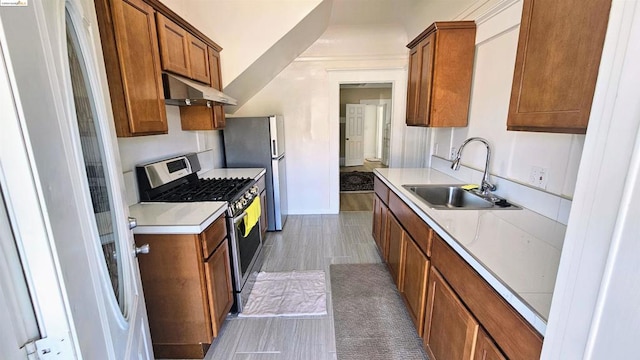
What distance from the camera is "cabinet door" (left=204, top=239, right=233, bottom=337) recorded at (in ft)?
5.51

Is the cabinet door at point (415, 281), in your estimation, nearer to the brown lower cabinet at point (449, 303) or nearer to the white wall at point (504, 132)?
the brown lower cabinet at point (449, 303)

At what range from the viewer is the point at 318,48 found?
3.87 m

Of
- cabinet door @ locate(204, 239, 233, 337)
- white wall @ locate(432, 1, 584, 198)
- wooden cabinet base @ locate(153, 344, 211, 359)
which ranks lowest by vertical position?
wooden cabinet base @ locate(153, 344, 211, 359)

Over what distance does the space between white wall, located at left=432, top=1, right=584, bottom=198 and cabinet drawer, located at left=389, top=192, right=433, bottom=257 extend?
0.71 meters

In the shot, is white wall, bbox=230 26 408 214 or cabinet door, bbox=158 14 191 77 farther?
white wall, bbox=230 26 408 214

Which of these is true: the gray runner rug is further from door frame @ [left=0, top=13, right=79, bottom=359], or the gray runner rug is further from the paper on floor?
door frame @ [left=0, top=13, right=79, bottom=359]

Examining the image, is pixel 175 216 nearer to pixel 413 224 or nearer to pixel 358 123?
pixel 413 224

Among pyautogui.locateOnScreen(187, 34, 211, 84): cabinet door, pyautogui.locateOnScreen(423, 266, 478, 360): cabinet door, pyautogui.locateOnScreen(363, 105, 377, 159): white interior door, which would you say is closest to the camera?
pyautogui.locateOnScreen(423, 266, 478, 360): cabinet door

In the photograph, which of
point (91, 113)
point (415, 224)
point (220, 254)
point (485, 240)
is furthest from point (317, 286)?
point (91, 113)

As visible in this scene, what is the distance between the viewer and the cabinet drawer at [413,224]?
158 cm

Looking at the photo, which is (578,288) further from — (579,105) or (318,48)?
(318,48)

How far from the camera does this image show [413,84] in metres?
2.77

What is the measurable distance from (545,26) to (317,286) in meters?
2.32

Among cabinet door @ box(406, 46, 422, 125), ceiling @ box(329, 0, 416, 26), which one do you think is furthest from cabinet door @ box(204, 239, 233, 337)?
ceiling @ box(329, 0, 416, 26)
